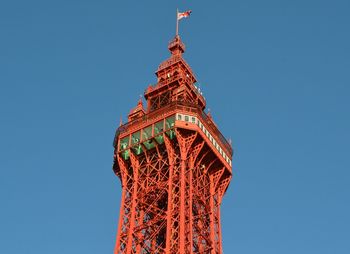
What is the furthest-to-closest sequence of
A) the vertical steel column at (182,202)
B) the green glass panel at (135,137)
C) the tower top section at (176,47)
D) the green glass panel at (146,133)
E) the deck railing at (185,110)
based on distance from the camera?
1. the tower top section at (176,47)
2. the green glass panel at (135,137)
3. the deck railing at (185,110)
4. the green glass panel at (146,133)
5. the vertical steel column at (182,202)

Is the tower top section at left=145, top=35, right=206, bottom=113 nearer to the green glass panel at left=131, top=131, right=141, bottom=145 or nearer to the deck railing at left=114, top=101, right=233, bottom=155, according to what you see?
the deck railing at left=114, top=101, right=233, bottom=155

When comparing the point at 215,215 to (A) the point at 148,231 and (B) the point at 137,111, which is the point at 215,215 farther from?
(B) the point at 137,111

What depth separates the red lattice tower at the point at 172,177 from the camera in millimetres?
87062

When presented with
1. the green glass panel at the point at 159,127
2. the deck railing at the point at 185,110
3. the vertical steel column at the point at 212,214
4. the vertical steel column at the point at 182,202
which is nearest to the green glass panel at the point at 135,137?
the deck railing at the point at 185,110

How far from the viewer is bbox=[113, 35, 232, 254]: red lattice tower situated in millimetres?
87062

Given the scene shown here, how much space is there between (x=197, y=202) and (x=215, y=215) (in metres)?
4.26

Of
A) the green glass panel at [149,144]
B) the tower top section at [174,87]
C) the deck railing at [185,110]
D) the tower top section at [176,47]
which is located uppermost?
the tower top section at [176,47]

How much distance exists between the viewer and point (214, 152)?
94562 mm

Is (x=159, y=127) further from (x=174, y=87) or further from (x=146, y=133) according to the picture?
(x=174, y=87)

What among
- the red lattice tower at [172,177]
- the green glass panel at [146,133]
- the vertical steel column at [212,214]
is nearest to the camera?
the red lattice tower at [172,177]

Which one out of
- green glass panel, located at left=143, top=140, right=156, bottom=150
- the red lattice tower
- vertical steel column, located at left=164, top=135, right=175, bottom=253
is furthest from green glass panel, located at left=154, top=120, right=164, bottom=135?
vertical steel column, located at left=164, top=135, right=175, bottom=253

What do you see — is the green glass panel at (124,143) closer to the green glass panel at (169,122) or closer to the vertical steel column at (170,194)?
the green glass panel at (169,122)

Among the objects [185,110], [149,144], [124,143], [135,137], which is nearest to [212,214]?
[149,144]

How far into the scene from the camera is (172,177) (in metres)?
89.3
